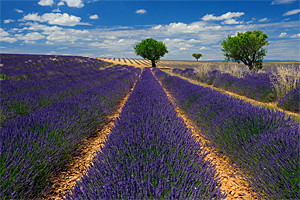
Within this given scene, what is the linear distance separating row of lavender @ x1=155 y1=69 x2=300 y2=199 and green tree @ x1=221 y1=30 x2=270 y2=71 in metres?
13.1

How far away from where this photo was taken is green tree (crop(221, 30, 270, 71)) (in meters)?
14.2

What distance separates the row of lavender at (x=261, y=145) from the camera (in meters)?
1.56

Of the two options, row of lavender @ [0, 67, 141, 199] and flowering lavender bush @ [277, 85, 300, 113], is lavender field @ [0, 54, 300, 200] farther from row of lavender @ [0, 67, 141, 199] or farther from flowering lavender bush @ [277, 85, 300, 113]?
flowering lavender bush @ [277, 85, 300, 113]

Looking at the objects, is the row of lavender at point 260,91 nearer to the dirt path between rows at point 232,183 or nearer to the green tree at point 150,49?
the dirt path between rows at point 232,183

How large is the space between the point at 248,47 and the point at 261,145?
50.8 feet

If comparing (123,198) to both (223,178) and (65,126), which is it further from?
(65,126)

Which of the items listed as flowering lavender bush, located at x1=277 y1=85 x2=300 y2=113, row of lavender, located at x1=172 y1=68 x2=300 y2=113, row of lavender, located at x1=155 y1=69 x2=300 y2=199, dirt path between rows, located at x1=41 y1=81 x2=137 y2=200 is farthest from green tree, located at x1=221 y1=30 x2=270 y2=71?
dirt path between rows, located at x1=41 y1=81 x2=137 y2=200

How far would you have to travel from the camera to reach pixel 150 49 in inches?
1160

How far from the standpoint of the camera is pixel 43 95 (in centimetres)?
475

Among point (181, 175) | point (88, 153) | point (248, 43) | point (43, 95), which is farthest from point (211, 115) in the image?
point (248, 43)

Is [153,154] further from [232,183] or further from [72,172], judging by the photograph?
[72,172]

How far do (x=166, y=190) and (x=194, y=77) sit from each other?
44.6ft

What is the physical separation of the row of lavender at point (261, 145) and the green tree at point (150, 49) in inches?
1089

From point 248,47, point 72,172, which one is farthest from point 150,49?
point 72,172
